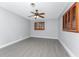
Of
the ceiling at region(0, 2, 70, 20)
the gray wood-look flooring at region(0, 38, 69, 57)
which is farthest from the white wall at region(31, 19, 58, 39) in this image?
the ceiling at region(0, 2, 70, 20)

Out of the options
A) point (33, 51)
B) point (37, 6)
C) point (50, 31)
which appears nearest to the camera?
point (33, 51)

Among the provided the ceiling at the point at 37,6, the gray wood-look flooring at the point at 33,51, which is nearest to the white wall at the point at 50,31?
the gray wood-look flooring at the point at 33,51

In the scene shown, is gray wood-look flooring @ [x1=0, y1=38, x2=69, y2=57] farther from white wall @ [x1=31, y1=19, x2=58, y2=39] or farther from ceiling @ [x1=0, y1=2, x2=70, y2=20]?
white wall @ [x1=31, y1=19, x2=58, y2=39]

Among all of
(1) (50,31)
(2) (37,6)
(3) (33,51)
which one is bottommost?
(3) (33,51)

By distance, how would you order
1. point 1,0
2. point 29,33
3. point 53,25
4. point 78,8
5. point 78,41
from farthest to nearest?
point 29,33
point 53,25
point 1,0
point 78,8
point 78,41

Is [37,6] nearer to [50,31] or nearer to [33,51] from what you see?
[33,51]

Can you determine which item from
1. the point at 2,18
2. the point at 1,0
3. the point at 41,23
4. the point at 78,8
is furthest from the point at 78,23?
the point at 41,23

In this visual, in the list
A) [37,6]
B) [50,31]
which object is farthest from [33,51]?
[50,31]

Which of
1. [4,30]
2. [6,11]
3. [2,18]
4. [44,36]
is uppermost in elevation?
[6,11]

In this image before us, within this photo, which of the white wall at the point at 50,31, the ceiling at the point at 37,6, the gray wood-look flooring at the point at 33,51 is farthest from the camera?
the white wall at the point at 50,31

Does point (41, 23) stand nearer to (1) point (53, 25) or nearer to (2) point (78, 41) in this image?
(1) point (53, 25)

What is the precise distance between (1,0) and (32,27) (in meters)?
7.73

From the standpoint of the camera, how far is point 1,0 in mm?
3719

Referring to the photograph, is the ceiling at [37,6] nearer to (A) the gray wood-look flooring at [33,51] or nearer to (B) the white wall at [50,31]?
(A) the gray wood-look flooring at [33,51]
